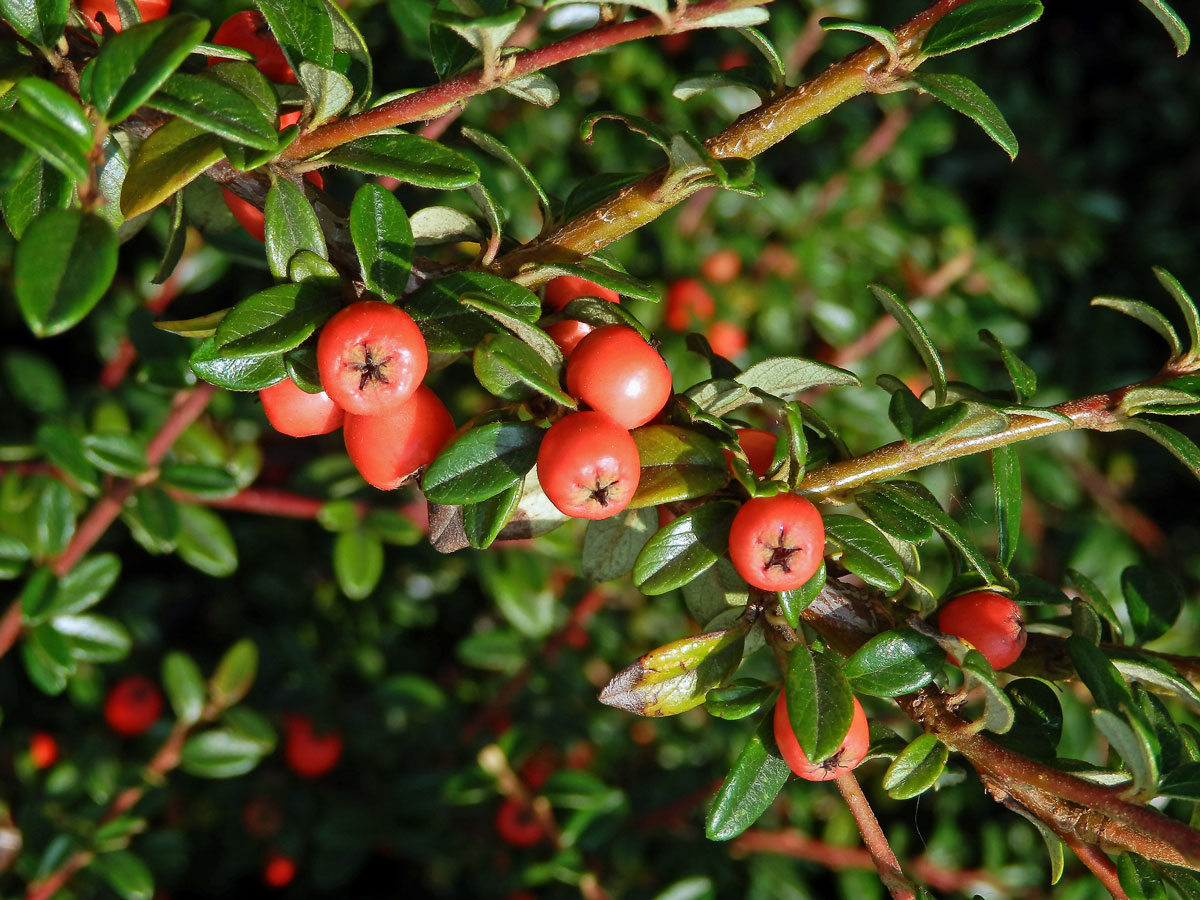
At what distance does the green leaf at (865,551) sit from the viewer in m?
1.16

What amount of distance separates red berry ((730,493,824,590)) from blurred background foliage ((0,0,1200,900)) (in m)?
1.12

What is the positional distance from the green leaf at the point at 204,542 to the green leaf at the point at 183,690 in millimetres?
392

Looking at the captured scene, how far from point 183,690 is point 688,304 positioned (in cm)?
174

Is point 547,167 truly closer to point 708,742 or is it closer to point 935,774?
point 708,742

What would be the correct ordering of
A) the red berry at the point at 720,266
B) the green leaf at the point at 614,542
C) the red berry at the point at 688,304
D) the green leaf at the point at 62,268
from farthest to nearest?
1. the red berry at the point at 720,266
2. the red berry at the point at 688,304
3. the green leaf at the point at 614,542
4. the green leaf at the point at 62,268

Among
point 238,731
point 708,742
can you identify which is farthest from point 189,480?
point 708,742

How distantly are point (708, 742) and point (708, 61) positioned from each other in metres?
2.25

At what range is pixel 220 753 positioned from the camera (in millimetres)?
2230

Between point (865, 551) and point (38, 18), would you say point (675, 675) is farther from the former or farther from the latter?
point (38, 18)

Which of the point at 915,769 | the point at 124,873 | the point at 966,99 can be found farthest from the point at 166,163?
the point at 124,873

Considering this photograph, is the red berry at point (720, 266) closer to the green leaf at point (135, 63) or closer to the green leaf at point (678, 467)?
the green leaf at point (678, 467)

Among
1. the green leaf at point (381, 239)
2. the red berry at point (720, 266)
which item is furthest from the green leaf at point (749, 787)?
the red berry at point (720, 266)

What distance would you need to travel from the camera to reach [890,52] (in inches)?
43.6

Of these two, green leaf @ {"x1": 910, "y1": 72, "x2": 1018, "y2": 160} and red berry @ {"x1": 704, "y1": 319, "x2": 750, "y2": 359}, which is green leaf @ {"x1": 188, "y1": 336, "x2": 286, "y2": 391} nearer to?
green leaf @ {"x1": 910, "y1": 72, "x2": 1018, "y2": 160}
